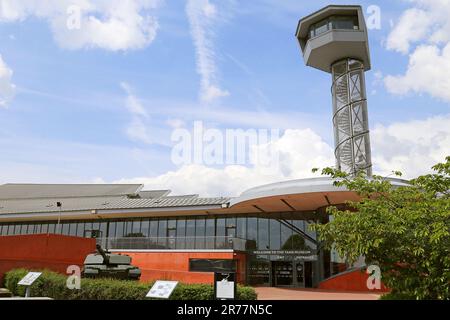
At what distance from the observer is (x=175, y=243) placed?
32125 millimetres

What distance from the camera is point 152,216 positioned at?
3509cm

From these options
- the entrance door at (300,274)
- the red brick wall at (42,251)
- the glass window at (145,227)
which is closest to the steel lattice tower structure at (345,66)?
the entrance door at (300,274)

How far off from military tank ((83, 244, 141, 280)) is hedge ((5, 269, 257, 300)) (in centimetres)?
330

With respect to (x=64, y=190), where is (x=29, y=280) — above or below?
below

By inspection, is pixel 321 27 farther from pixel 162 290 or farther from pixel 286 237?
pixel 162 290

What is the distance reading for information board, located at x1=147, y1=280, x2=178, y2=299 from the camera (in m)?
12.8

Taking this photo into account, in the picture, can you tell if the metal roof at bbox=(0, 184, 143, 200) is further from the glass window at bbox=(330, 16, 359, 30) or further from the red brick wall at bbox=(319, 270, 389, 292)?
the glass window at bbox=(330, 16, 359, 30)

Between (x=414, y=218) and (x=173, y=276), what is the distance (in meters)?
20.0

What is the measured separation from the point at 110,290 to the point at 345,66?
1015 inches

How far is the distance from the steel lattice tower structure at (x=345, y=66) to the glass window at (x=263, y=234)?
6420 millimetres

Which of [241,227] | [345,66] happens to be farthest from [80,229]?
[345,66]

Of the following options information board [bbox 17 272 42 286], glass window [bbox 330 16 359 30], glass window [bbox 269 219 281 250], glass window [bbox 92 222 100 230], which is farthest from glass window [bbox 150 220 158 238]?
glass window [bbox 330 16 359 30]

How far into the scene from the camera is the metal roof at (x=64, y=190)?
45344 mm
